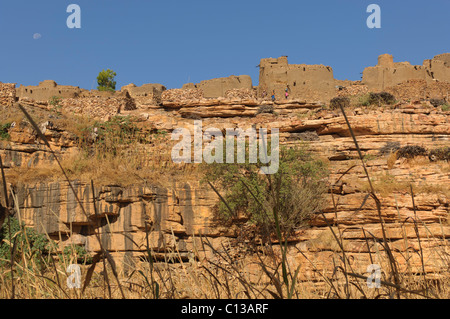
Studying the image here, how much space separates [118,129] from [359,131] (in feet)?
30.2

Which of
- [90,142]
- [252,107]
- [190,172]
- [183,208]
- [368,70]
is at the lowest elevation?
[183,208]

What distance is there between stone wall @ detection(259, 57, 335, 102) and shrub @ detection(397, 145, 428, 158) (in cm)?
1163

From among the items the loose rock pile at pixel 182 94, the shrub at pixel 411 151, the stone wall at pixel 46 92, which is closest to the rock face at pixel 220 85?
the loose rock pile at pixel 182 94

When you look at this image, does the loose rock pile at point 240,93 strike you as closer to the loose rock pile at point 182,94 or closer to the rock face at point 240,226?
the loose rock pile at point 182,94

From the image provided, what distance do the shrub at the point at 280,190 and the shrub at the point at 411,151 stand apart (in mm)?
3887

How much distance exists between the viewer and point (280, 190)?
986 centimetres

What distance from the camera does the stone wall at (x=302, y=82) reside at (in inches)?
973

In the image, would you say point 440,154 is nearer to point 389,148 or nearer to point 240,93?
point 389,148

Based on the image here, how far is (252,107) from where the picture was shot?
18.5 m

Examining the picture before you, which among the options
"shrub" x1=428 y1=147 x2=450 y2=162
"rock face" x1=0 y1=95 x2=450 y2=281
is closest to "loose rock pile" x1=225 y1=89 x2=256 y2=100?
"rock face" x1=0 y1=95 x2=450 y2=281

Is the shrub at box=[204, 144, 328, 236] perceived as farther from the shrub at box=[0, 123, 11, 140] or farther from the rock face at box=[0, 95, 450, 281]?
the shrub at box=[0, 123, 11, 140]
